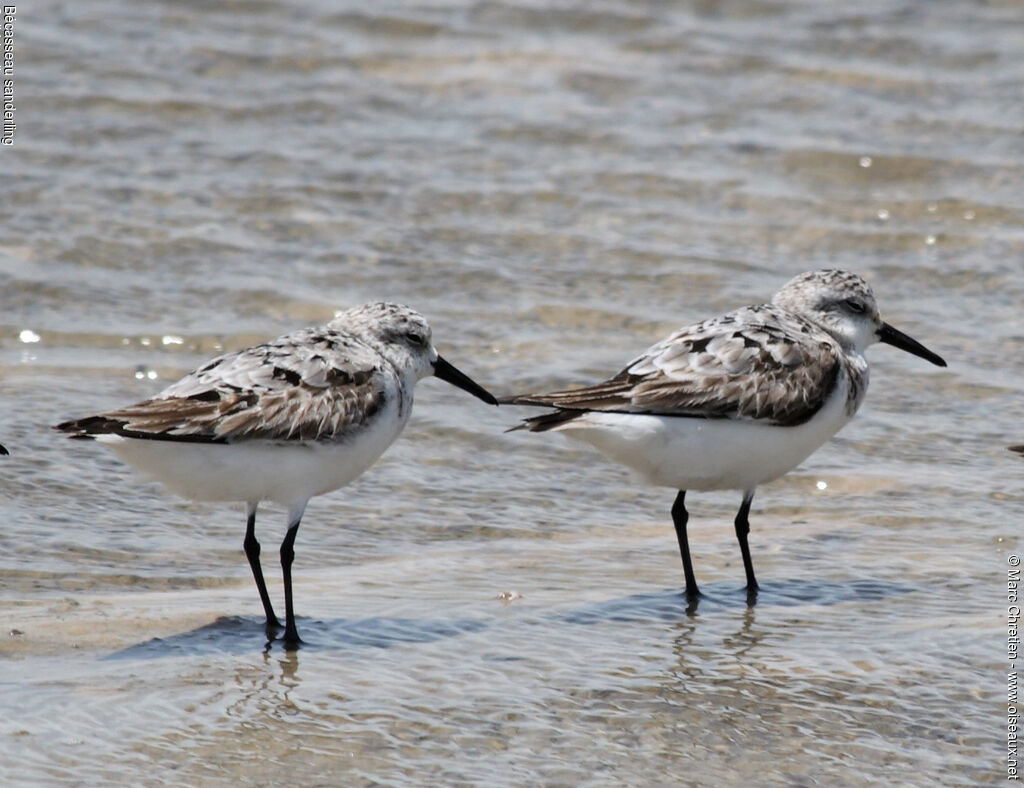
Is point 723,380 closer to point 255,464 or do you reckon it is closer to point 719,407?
point 719,407

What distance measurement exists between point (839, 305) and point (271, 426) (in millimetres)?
3309

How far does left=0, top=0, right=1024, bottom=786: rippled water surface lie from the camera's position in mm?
6262

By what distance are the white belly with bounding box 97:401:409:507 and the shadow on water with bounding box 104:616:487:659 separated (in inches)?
22.1

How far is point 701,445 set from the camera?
7.76 m

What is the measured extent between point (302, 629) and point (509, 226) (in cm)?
676

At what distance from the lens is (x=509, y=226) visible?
44.5 feet

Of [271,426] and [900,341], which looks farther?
[900,341]

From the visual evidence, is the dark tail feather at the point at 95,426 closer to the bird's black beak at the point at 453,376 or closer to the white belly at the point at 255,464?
the white belly at the point at 255,464

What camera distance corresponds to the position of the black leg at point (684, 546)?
7805 mm

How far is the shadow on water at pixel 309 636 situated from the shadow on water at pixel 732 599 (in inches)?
25.0

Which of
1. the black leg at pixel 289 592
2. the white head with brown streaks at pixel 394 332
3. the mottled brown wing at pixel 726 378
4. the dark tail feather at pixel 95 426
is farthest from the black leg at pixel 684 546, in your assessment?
the dark tail feather at pixel 95 426

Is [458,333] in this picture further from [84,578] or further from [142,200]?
[84,578]

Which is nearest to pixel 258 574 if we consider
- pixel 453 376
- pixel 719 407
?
pixel 453 376

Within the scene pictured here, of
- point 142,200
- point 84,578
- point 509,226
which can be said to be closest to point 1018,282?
point 509,226
